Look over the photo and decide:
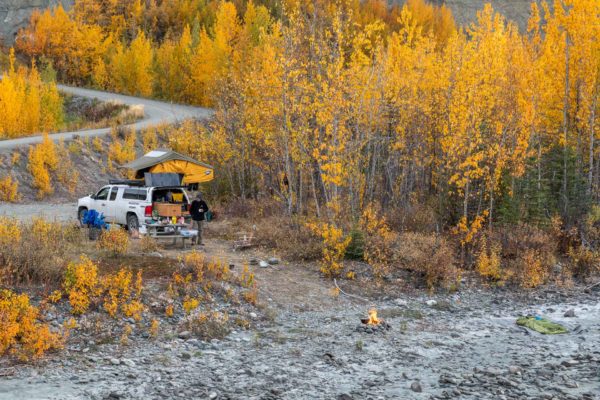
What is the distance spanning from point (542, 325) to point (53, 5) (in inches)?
3256

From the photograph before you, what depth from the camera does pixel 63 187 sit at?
1131 inches

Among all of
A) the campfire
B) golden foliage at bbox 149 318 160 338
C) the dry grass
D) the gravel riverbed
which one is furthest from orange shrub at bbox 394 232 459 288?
the dry grass

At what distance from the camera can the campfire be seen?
1232 centimetres

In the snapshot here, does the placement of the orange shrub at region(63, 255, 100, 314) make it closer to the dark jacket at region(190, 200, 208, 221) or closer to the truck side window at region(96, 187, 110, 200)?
the dark jacket at region(190, 200, 208, 221)

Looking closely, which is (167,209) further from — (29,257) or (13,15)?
(13,15)

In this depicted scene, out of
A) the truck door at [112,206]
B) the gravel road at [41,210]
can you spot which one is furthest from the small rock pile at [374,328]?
the gravel road at [41,210]

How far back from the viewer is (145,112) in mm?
41969

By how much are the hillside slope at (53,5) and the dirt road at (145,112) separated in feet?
103

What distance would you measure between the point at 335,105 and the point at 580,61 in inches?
394

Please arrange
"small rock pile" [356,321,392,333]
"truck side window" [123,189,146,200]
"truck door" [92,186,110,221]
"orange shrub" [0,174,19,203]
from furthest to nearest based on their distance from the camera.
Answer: "orange shrub" [0,174,19,203] → "truck door" [92,186,110,221] → "truck side window" [123,189,146,200] → "small rock pile" [356,321,392,333]

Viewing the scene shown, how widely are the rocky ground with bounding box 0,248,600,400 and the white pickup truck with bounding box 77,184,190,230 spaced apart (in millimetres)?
5946

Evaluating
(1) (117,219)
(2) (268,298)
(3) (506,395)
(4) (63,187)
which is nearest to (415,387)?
(3) (506,395)

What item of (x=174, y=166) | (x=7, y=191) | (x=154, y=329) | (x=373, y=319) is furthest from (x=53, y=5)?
(x=373, y=319)

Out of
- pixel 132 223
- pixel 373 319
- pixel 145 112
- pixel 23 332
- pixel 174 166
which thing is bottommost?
pixel 373 319
